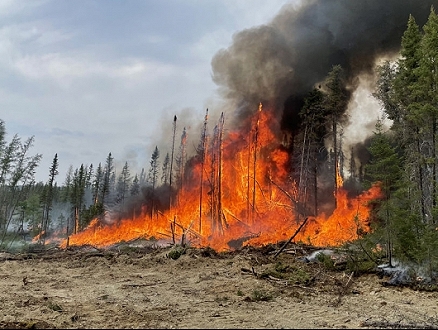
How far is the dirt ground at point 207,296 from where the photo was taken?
750 cm

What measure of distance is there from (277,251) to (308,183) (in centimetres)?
1972

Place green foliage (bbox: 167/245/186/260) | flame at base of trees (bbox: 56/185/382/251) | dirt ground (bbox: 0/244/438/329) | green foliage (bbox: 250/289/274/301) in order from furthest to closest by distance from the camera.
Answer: flame at base of trees (bbox: 56/185/382/251) < green foliage (bbox: 167/245/186/260) < green foliage (bbox: 250/289/274/301) < dirt ground (bbox: 0/244/438/329)

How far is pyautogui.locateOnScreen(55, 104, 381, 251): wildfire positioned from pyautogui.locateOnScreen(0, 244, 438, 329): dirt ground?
1275 cm

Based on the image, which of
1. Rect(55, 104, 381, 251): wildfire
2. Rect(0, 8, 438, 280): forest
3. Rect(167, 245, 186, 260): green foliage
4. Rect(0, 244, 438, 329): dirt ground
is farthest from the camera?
Rect(55, 104, 381, 251): wildfire

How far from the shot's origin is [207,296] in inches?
432

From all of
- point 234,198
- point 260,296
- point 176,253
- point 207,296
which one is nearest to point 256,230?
point 234,198

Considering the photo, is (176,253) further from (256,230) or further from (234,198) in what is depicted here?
(234,198)

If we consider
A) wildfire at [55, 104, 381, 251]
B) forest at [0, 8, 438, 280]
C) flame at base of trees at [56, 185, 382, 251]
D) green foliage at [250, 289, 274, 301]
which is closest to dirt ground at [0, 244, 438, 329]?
green foliage at [250, 289, 274, 301]

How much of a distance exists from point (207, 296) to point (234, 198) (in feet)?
76.4

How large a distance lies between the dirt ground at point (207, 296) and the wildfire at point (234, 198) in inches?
502

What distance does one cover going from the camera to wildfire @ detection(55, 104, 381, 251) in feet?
105

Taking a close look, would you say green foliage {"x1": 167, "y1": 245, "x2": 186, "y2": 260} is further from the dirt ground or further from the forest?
the forest

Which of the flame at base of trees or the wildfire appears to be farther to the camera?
the wildfire

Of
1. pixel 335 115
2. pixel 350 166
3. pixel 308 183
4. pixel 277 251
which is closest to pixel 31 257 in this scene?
pixel 277 251
